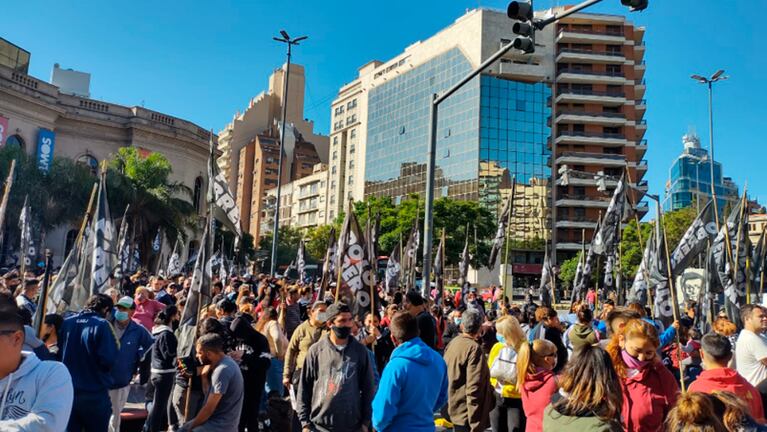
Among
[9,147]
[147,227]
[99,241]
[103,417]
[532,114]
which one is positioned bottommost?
[103,417]

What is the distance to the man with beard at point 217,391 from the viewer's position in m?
4.91

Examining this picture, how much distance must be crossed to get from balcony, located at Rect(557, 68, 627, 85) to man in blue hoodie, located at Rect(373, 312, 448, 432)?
226ft

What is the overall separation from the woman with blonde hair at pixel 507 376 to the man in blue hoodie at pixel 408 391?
1.72 m

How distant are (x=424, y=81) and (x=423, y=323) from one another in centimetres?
7276

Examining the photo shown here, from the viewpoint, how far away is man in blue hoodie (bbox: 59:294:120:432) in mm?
5590

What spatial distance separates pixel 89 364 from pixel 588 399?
4549 millimetres

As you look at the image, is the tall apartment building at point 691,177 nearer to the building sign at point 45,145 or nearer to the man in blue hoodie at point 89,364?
the building sign at point 45,145

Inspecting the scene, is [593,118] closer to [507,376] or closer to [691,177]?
[507,376]

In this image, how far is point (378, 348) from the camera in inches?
336

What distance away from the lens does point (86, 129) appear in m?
49.6

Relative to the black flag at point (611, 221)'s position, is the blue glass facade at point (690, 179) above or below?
above

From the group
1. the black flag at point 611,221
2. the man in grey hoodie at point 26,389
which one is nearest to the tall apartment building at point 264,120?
the black flag at point 611,221

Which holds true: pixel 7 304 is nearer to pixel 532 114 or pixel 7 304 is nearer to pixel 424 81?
pixel 532 114

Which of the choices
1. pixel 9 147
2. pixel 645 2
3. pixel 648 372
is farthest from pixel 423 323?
pixel 9 147
